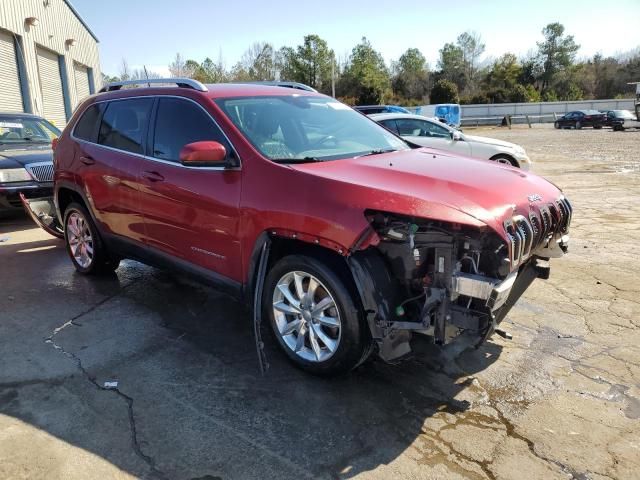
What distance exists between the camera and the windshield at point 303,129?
150 inches

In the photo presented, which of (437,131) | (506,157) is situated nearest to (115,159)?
(437,131)

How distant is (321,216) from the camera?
123 inches

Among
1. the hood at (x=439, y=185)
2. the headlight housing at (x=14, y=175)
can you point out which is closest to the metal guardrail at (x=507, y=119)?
the headlight housing at (x=14, y=175)

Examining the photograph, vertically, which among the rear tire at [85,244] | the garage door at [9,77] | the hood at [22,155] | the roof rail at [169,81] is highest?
the garage door at [9,77]

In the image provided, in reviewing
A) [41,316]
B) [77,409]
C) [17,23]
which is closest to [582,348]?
[77,409]

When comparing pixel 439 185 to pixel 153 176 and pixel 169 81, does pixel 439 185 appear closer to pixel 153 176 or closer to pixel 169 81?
pixel 153 176

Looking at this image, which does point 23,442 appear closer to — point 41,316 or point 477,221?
point 41,316

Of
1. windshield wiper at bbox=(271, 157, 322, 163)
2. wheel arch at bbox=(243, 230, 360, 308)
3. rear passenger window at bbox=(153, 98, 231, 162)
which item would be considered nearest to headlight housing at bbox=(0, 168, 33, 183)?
rear passenger window at bbox=(153, 98, 231, 162)

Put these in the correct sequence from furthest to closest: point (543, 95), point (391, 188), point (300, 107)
Result: point (543, 95) → point (300, 107) → point (391, 188)

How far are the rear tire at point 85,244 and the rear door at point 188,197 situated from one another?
1.23m

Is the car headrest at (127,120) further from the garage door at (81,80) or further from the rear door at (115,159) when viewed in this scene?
the garage door at (81,80)

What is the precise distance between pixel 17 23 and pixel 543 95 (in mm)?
64756

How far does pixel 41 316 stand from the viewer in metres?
4.70

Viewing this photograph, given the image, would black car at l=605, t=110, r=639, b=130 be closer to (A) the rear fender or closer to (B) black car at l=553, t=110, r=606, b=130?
(B) black car at l=553, t=110, r=606, b=130
